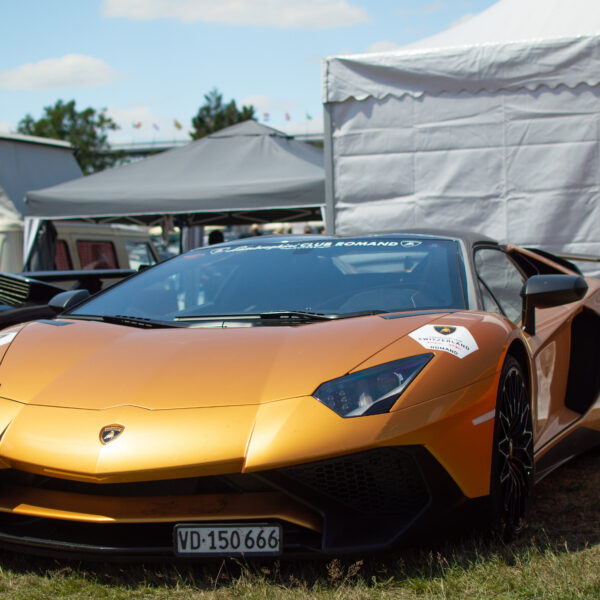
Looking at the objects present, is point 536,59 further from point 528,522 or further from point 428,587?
point 428,587

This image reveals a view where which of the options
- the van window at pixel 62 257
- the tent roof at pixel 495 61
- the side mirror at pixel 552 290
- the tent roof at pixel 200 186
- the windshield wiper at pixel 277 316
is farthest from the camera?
the van window at pixel 62 257

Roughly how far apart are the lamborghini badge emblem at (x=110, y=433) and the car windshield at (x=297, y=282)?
82 centimetres

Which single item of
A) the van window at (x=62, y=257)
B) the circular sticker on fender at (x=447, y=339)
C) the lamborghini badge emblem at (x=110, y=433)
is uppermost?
the circular sticker on fender at (x=447, y=339)

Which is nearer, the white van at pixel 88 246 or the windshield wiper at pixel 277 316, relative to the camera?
the windshield wiper at pixel 277 316

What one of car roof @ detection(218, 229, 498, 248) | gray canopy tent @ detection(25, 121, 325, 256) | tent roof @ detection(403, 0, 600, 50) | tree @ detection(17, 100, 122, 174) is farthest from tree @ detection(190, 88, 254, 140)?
car roof @ detection(218, 229, 498, 248)

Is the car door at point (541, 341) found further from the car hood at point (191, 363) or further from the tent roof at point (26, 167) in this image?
the tent roof at point (26, 167)

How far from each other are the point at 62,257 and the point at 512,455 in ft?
28.5

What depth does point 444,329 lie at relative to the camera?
8.51ft

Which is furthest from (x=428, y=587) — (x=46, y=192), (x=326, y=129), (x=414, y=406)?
(x=46, y=192)

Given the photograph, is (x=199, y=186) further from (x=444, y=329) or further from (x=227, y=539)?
(x=227, y=539)

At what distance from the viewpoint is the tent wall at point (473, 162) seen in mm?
6484

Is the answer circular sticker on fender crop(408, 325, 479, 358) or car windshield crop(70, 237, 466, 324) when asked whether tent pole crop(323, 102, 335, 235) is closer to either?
car windshield crop(70, 237, 466, 324)

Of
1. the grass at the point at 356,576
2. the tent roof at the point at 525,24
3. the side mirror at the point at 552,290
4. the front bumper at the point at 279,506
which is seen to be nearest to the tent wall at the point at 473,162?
the tent roof at the point at 525,24

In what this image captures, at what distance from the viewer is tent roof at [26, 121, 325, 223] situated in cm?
895
